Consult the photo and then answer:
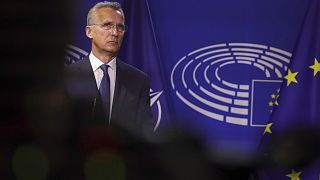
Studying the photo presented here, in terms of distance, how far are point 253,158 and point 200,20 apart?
6.73 feet

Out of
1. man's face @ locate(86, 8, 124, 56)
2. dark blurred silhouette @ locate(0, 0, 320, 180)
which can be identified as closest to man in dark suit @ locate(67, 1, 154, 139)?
man's face @ locate(86, 8, 124, 56)

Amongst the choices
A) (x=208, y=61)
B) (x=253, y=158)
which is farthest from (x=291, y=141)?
(x=208, y=61)

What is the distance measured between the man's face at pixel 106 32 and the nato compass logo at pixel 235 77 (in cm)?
30

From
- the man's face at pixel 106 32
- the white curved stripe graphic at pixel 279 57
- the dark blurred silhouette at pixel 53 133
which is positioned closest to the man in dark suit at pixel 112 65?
the man's face at pixel 106 32

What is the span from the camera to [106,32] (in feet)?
6.86

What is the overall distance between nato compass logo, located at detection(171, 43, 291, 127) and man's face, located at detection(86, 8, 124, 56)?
1.00 feet

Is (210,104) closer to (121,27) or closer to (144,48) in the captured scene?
(144,48)

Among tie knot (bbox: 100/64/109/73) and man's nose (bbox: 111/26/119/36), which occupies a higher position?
man's nose (bbox: 111/26/119/36)

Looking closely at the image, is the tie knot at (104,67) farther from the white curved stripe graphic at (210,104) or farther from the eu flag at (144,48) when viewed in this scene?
the white curved stripe graphic at (210,104)

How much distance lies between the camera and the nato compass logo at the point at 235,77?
2.20 meters

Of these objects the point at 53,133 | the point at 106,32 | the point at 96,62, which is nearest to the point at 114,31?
the point at 106,32

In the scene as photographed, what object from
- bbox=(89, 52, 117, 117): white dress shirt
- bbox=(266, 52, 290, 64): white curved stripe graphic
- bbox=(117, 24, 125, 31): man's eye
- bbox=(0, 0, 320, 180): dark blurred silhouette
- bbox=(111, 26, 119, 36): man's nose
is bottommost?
bbox=(89, 52, 117, 117): white dress shirt

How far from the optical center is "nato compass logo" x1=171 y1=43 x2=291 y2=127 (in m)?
2.20

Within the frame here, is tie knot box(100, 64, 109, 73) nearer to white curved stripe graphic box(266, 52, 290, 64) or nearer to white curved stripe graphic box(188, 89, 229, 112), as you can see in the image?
white curved stripe graphic box(188, 89, 229, 112)
